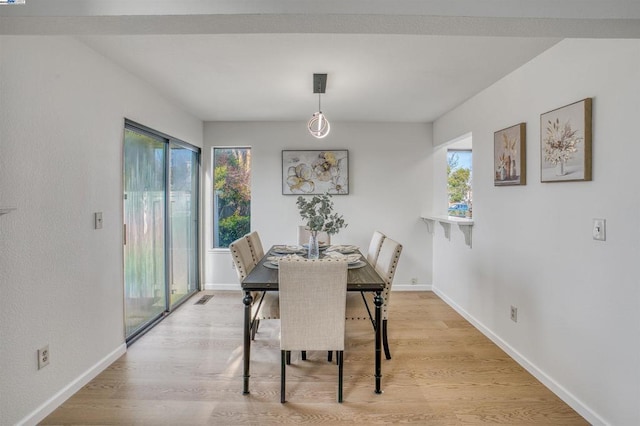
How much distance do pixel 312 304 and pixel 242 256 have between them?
90 cm

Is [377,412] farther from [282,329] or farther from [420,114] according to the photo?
[420,114]

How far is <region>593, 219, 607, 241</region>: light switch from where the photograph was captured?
6.23 ft

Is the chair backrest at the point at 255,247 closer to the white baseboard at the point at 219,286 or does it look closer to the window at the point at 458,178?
the white baseboard at the point at 219,286

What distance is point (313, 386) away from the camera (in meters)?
2.35

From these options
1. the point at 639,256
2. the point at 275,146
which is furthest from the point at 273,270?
the point at 275,146

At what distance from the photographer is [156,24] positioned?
4.58 ft

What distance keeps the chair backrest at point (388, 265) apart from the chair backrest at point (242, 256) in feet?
3.65

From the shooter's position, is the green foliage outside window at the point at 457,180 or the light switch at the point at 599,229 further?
the green foliage outside window at the point at 457,180

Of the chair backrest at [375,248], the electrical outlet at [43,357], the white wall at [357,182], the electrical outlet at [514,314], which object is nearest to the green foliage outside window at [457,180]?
the white wall at [357,182]

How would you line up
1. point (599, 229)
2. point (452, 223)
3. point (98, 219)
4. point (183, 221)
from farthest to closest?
point (183, 221) → point (452, 223) → point (98, 219) → point (599, 229)

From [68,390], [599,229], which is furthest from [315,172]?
[68,390]

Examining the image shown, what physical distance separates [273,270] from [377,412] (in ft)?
3.76

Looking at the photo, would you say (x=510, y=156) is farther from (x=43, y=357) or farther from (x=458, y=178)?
(x=43, y=357)

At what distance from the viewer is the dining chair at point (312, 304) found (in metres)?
2.04
